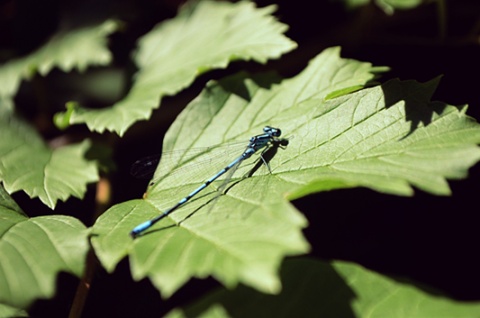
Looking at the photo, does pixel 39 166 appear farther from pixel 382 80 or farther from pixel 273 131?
pixel 382 80

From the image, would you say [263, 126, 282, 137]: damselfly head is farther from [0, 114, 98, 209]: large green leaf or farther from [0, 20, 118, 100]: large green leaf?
[0, 20, 118, 100]: large green leaf

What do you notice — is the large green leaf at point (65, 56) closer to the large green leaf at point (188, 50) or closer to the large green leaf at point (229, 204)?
the large green leaf at point (188, 50)

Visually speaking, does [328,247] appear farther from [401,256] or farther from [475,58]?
[475,58]

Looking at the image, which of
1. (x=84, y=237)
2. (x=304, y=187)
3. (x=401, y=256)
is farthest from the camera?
(x=401, y=256)

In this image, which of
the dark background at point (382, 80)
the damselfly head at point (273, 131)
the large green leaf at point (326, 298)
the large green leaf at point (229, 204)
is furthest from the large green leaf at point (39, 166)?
the large green leaf at point (326, 298)

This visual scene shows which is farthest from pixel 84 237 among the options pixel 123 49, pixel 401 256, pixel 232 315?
pixel 123 49
